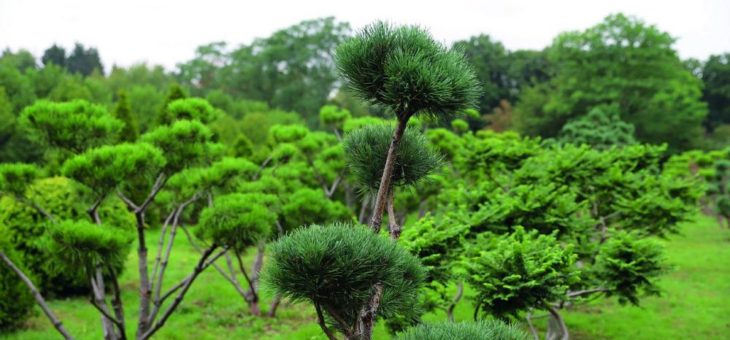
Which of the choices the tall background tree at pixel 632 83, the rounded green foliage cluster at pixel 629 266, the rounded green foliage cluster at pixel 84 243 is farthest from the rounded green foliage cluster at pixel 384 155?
the tall background tree at pixel 632 83

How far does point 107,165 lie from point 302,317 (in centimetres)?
512

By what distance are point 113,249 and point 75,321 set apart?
12.8 ft

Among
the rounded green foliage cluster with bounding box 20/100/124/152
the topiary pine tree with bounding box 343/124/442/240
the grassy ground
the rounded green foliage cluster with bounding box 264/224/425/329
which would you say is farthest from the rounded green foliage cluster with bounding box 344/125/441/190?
the grassy ground

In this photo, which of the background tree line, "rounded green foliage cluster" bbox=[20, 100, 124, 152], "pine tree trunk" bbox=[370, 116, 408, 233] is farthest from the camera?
the background tree line

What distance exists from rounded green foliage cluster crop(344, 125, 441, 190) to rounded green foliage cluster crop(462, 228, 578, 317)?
181 cm

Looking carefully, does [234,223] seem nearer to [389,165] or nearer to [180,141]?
[180,141]

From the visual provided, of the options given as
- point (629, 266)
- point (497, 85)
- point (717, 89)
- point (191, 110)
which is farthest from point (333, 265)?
point (717, 89)

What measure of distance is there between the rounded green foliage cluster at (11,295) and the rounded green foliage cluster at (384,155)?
6.41 meters

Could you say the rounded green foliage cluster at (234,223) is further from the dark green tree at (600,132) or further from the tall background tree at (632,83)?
the tall background tree at (632,83)

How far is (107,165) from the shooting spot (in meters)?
5.63

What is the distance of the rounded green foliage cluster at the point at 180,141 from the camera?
661 cm

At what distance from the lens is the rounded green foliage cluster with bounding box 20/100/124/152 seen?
600 centimetres

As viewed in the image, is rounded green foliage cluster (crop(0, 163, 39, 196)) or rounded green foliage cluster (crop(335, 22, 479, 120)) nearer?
rounded green foliage cluster (crop(335, 22, 479, 120))

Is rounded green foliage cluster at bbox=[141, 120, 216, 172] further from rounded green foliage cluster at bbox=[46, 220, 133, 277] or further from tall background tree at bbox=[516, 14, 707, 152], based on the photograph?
tall background tree at bbox=[516, 14, 707, 152]
